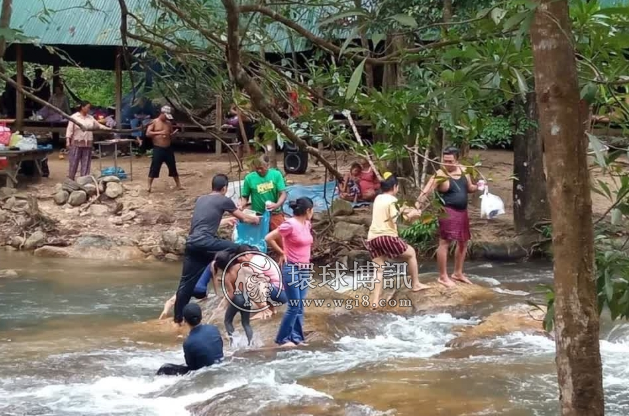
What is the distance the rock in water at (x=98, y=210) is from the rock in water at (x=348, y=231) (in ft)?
14.1

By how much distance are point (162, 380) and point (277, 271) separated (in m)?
1.50

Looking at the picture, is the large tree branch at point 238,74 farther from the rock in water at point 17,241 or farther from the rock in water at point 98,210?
the rock in water at point 98,210

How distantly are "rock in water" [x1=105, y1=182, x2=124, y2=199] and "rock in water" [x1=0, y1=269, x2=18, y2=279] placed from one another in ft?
9.25

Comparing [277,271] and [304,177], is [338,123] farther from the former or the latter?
[304,177]

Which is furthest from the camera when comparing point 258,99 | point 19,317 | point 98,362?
point 19,317

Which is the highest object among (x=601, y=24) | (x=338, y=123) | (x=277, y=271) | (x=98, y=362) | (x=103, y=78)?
(x=103, y=78)

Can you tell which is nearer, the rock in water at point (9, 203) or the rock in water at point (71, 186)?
the rock in water at point (9, 203)

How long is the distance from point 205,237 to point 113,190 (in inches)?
284

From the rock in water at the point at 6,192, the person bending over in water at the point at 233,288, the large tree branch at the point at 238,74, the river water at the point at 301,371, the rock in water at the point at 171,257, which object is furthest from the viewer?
the rock in water at the point at 6,192

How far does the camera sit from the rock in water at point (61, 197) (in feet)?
48.9

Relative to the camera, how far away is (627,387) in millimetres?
7059

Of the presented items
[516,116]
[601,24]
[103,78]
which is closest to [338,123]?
[601,24]

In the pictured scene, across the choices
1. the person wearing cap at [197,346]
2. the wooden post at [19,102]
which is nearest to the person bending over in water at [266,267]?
the person wearing cap at [197,346]

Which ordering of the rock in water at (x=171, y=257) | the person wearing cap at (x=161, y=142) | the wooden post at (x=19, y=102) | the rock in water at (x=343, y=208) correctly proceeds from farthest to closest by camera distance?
the wooden post at (x=19, y=102) → the person wearing cap at (x=161, y=142) → the rock in water at (x=171, y=257) → the rock in water at (x=343, y=208)
